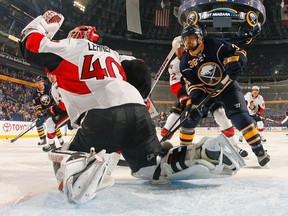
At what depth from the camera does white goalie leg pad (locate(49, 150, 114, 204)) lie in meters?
1.19

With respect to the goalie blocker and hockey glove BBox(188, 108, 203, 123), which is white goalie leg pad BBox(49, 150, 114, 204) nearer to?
the goalie blocker

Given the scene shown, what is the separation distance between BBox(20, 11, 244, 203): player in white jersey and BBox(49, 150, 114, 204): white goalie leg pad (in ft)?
0.08

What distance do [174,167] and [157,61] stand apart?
21.8m

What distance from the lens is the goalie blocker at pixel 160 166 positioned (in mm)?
1203

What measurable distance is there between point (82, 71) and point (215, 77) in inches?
54.9

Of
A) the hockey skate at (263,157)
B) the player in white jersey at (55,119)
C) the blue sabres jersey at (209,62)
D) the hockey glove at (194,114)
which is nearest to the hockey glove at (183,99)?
the blue sabres jersey at (209,62)

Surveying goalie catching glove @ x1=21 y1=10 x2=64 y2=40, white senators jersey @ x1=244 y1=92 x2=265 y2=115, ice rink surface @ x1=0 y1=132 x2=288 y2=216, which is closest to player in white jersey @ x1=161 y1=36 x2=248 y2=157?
ice rink surface @ x1=0 y1=132 x2=288 y2=216

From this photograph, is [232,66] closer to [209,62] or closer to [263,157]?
[209,62]

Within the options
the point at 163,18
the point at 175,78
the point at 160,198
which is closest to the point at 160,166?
the point at 160,198

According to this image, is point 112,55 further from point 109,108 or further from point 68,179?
point 68,179

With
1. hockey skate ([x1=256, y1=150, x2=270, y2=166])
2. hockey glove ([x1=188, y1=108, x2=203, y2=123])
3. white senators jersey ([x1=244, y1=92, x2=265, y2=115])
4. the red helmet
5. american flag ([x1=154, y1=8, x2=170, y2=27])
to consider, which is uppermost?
american flag ([x1=154, y1=8, x2=170, y2=27])

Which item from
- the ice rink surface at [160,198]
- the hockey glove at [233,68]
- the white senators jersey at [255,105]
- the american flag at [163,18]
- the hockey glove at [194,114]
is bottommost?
the white senators jersey at [255,105]

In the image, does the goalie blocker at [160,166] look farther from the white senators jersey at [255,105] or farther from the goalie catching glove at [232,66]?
the white senators jersey at [255,105]

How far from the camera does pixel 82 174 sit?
121cm
